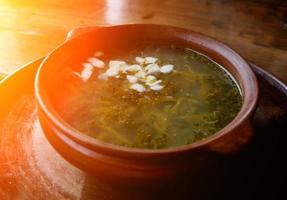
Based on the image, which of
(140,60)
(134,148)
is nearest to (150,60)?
(140,60)

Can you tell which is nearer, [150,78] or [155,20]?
[150,78]

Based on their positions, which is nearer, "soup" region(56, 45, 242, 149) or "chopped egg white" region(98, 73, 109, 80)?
"soup" region(56, 45, 242, 149)

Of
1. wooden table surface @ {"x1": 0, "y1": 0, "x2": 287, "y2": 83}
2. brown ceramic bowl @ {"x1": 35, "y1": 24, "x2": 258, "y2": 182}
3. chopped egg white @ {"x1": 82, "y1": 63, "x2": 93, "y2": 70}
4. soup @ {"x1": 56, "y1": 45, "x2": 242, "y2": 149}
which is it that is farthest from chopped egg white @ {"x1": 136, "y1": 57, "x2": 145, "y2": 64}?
wooden table surface @ {"x1": 0, "y1": 0, "x2": 287, "y2": 83}

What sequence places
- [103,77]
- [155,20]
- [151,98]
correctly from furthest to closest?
1. [155,20]
2. [103,77]
3. [151,98]

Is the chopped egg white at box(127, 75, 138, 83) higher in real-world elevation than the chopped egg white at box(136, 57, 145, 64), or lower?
lower

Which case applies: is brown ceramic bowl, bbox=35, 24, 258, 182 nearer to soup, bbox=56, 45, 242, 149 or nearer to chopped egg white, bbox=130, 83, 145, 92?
soup, bbox=56, 45, 242, 149

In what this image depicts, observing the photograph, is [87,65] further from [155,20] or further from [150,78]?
[155,20]
